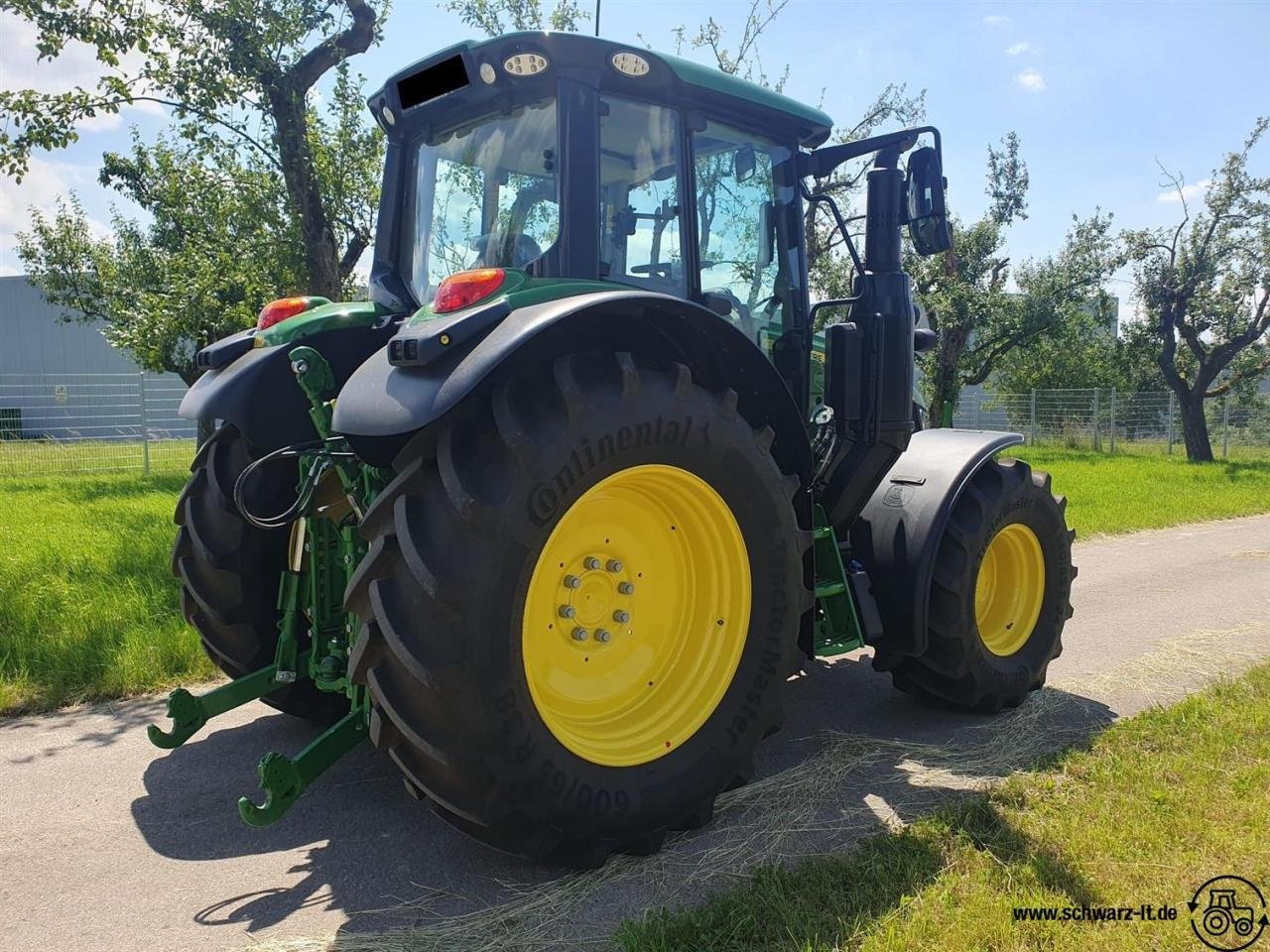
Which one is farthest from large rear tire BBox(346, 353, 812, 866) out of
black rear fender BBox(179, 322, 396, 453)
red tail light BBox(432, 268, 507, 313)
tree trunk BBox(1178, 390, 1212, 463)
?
tree trunk BBox(1178, 390, 1212, 463)

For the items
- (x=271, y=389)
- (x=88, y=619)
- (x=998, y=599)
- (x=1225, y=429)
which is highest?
(x=271, y=389)

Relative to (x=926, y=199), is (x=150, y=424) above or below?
below

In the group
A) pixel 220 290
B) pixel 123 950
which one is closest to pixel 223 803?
pixel 123 950

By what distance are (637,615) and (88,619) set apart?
355 centimetres

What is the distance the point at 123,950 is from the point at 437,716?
3.12 ft

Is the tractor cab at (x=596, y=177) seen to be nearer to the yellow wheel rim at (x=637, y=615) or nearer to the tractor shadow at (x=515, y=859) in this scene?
the yellow wheel rim at (x=637, y=615)

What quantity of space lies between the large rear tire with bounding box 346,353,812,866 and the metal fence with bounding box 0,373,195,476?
14.3 meters

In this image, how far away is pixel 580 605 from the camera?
288 centimetres

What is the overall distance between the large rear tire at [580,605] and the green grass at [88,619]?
272 centimetres

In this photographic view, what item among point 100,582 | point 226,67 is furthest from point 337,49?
point 100,582

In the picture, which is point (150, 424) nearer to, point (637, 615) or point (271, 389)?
point (271, 389)

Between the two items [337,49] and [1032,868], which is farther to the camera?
[337,49]

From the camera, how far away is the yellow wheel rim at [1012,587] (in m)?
4.29

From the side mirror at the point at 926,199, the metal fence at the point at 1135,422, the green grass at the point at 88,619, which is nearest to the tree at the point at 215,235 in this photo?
the green grass at the point at 88,619
